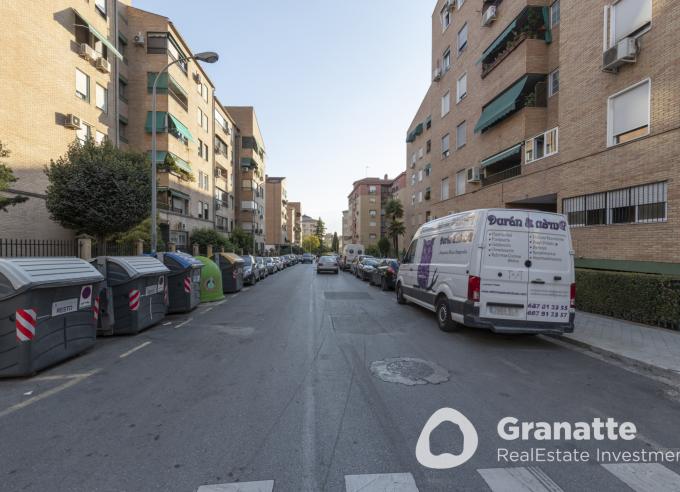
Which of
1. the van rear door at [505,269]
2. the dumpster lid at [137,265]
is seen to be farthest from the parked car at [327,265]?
the van rear door at [505,269]

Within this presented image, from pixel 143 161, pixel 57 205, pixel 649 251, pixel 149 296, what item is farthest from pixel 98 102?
pixel 649 251

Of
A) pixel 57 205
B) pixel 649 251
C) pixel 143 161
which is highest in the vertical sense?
Answer: pixel 143 161

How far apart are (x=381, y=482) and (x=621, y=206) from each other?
11.7 meters

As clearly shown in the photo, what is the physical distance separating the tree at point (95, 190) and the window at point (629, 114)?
53.5 feet

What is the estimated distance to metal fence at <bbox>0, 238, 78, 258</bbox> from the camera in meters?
12.0

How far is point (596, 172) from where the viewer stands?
1123 centimetres

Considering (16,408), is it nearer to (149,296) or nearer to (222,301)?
(149,296)

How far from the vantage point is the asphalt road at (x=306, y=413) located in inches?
105

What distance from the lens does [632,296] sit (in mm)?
8242

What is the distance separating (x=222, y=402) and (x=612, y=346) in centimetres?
658

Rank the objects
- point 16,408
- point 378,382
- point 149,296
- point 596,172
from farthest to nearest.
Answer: point 596,172 → point 149,296 → point 378,382 → point 16,408

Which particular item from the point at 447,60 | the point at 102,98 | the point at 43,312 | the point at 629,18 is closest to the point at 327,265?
the point at 447,60

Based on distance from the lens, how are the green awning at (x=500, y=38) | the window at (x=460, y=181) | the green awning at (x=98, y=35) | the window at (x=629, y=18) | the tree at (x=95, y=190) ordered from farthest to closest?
the window at (x=460, y=181) → the green awning at (x=98, y=35) → the green awning at (x=500, y=38) → the tree at (x=95, y=190) → the window at (x=629, y=18)

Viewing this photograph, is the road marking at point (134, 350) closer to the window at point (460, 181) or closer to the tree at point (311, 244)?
the window at point (460, 181)
